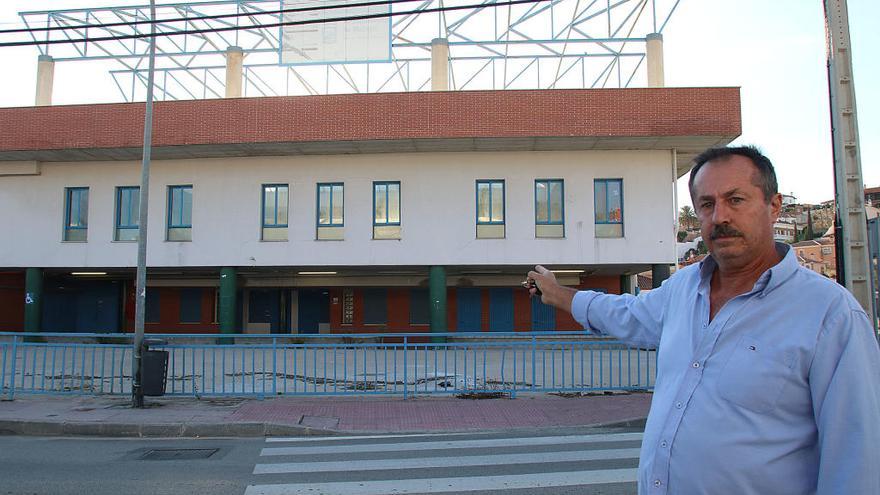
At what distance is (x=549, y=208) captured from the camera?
2133 cm

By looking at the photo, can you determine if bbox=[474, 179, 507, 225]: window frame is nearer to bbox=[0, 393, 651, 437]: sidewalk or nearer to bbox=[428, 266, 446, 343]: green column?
bbox=[428, 266, 446, 343]: green column

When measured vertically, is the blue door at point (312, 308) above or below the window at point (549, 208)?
below

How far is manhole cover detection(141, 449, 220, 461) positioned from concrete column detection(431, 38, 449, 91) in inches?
678

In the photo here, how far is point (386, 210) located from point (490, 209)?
3.62 meters

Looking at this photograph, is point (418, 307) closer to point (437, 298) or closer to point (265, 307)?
point (437, 298)

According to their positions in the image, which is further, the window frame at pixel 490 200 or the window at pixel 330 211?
the window at pixel 330 211

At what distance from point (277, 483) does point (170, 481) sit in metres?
1.14

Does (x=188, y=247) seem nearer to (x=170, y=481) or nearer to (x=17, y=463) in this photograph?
(x=17, y=463)

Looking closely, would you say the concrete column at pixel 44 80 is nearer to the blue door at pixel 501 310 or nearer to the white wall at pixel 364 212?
the white wall at pixel 364 212

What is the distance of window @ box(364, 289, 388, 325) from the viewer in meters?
25.5

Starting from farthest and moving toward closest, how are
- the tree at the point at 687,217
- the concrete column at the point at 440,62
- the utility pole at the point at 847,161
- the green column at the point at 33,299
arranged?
the tree at the point at 687,217
the concrete column at the point at 440,62
the green column at the point at 33,299
the utility pole at the point at 847,161

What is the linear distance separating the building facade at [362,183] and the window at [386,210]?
0.16 feet

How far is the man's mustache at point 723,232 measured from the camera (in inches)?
74.3

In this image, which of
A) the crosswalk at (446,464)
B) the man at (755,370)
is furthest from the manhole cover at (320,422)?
the man at (755,370)
